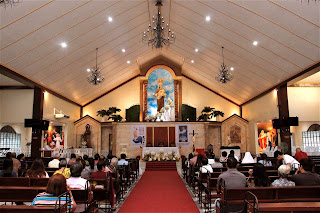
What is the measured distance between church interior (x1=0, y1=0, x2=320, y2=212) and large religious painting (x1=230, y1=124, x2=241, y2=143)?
75 millimetres

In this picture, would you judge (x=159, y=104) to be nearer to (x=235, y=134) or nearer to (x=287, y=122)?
(x=235, y=134)

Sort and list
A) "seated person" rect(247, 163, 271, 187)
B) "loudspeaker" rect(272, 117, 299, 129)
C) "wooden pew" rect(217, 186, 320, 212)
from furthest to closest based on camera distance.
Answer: "loudspeaker" rect(272, 117, 299, 129), "seated person" rect(247, 163, 271, 187), "wooden pew" rect(217, 186, 320, 212)

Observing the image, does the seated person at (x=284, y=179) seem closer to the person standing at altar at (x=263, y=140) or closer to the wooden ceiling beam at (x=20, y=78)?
the wooden ceiling beam at (x=20, y=78)

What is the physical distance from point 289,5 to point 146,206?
7803mm

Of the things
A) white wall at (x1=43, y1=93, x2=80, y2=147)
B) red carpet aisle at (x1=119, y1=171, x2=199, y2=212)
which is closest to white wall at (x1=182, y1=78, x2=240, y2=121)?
white wall at (x1=43, y1=93, x2=80, y2=147)

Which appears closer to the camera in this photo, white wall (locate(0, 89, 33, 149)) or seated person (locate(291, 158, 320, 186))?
seated person (locate(291, 158, 320, 186))

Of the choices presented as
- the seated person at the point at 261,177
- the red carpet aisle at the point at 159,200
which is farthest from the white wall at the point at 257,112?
the seated person at the point at 261,177

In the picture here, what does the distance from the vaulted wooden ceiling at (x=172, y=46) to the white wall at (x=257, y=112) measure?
2.43 feet

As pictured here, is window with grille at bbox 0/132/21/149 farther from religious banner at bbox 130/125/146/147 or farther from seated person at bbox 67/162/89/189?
seated person at bbox 67/162/89/189

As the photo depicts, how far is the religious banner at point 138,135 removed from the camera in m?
18.6

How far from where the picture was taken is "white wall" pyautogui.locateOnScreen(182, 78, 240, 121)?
70.9ft

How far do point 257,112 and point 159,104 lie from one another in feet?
24.1

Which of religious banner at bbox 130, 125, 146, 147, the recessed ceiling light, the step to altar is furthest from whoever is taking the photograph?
religious banner at bbox 130, 125, 146, 147

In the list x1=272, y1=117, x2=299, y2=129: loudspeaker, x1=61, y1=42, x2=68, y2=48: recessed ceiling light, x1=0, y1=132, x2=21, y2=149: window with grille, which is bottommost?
x1=0, y1=132, x2=21, y2=149: window with grille
